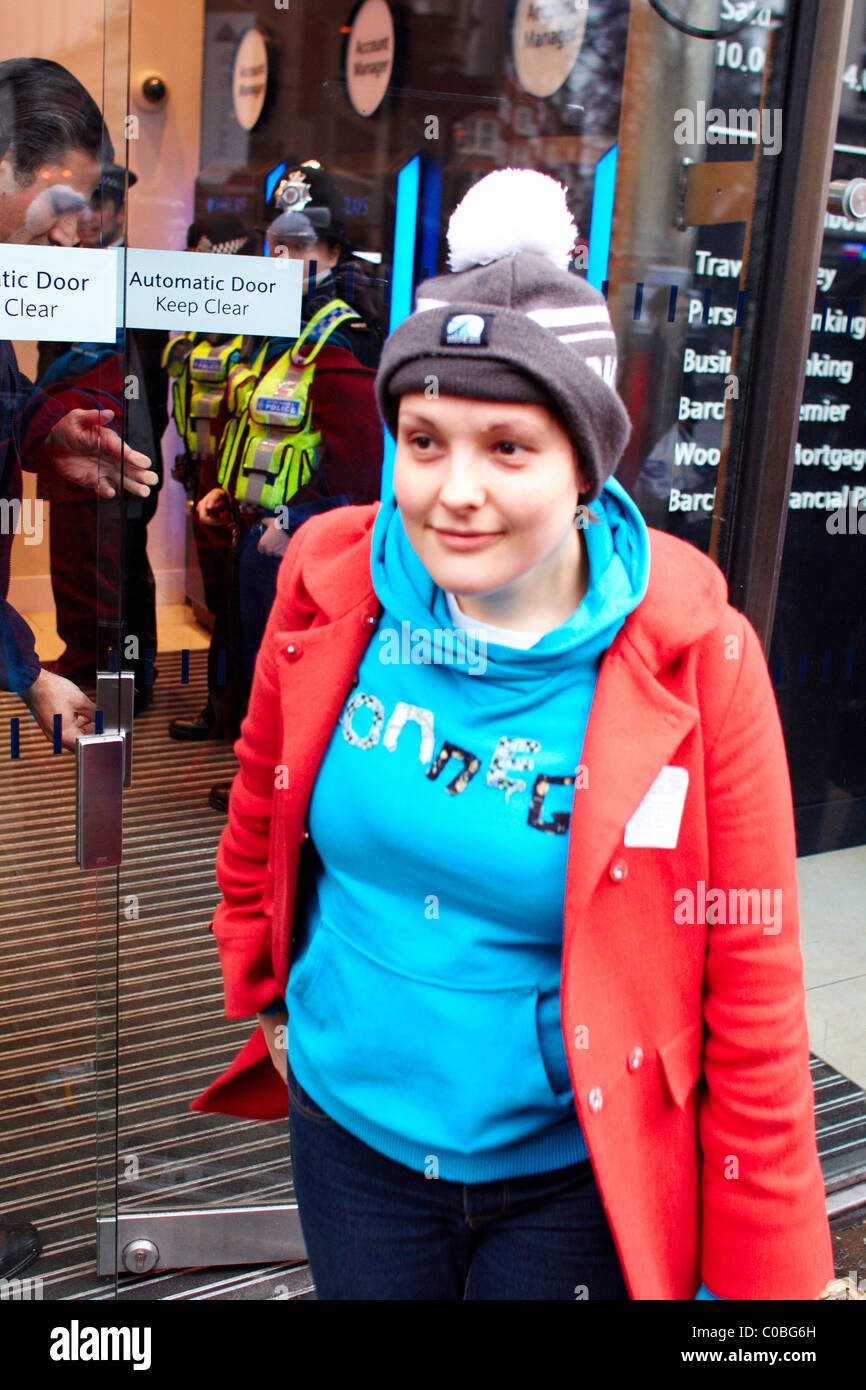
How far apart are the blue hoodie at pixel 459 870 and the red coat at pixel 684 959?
0.04 m

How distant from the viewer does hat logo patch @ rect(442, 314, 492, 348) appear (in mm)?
1211

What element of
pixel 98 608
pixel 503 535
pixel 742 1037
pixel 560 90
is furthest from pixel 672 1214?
pixel 560 90

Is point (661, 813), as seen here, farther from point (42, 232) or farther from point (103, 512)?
point (42, 232)

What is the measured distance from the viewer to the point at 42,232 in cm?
192

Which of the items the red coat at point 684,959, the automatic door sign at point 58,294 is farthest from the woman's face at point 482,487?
the automatic door sign at point 58,294

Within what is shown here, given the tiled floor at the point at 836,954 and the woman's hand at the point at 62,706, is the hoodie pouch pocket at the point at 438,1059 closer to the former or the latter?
the woman's hand at the point at 62,706

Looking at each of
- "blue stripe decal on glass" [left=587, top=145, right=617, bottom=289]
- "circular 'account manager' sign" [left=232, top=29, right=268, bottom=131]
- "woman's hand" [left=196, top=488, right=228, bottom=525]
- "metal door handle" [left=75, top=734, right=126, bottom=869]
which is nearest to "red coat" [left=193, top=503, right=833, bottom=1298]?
"metal door handle" [left=75, top=734, right=126, bottom=869]

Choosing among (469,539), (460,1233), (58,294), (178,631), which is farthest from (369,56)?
(460,1233)

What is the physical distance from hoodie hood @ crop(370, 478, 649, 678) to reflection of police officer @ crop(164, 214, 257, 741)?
2.79 feet

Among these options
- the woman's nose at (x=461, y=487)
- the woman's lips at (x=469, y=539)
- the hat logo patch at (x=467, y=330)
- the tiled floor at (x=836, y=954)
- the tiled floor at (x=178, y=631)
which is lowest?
the tiled floor at (x=836, y=954)

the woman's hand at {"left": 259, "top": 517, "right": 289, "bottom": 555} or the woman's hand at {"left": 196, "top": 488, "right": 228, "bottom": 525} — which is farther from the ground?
the woman's hand at {"left": 196, "top": 488, "right": 228, "bottom": 525}

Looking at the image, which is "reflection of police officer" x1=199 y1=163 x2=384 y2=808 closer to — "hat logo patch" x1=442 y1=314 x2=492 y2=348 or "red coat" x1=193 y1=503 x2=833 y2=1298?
"red coat" x1=193 y1=503 x2=833 y2=1298

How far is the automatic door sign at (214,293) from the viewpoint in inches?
82.7

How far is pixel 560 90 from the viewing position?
2438 mm
